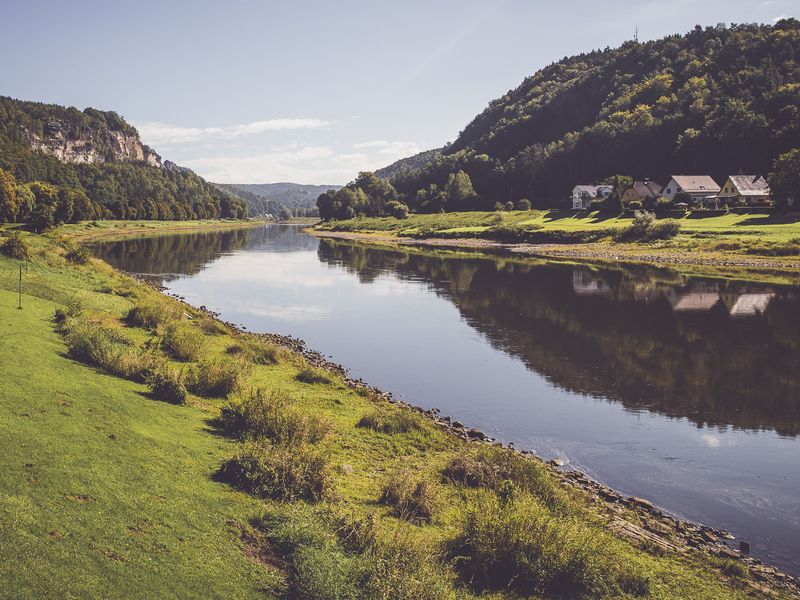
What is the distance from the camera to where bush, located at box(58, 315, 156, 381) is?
66.5 ft

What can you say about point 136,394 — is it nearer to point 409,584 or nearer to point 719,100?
point 409,584

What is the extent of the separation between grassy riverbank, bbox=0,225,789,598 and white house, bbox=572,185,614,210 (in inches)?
5491

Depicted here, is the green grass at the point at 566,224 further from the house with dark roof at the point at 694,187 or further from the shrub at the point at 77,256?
the shrub at the point at 77,256

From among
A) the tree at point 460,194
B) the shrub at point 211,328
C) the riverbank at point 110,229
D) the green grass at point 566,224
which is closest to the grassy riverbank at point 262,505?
the shrub at point 211,328

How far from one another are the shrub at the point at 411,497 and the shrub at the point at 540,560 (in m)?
1.64

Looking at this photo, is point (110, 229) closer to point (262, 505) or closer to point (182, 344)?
point (182, 344)

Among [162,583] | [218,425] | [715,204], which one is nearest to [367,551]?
[162,583]

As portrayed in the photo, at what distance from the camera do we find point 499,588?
1158cm

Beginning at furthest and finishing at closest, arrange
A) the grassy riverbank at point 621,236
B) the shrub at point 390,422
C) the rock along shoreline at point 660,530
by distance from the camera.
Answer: the grassy riverbank at point 621,236, the shrub at point 390,422, the rock along shoreline at point 660,530

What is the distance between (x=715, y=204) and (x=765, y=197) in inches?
345

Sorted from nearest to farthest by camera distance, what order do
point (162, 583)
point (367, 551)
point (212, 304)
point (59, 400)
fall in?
point (162, 583), point (367, 551), point (59, 400), point (212, 304)

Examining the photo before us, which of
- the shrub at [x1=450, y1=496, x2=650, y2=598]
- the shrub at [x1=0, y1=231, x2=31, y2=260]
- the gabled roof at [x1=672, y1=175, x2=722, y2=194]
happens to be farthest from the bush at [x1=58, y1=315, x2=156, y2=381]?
the gabled roof at [x1=672, y1=175, x2=722, y2=194]

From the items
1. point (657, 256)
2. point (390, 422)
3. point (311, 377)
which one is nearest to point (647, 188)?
point (657, 256)

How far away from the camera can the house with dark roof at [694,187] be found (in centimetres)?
13150
